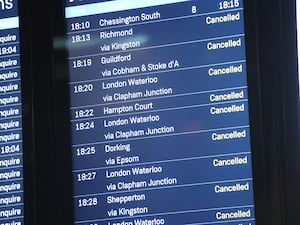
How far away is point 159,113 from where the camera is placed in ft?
7.08

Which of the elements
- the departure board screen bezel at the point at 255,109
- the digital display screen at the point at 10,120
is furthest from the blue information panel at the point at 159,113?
the digital display screen at the point at 10,120

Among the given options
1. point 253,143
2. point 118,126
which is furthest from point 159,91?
point 253,143

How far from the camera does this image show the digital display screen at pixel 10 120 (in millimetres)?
2234

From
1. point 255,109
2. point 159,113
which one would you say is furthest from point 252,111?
point 159,113

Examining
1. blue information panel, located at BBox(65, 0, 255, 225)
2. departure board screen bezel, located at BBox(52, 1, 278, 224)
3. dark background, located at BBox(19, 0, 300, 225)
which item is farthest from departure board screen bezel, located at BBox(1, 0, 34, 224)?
departure board screen bezel, located at BBox(52, 1, 278, 224)

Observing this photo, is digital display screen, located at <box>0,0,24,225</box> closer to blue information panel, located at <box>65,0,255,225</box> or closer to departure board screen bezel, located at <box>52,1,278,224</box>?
blue information panel, located at <box>65,0,255,225</box>

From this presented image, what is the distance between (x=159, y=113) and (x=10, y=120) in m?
0.40

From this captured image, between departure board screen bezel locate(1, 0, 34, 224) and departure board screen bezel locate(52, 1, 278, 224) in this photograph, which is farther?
departure board screen bezel locate(1, 0, 34, 224)

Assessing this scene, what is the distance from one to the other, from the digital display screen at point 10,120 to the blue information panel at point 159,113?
0.15 m

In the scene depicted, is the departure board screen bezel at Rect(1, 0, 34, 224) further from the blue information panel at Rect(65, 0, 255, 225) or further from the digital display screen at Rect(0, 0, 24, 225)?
the blue information panel at Rect(65, 0, 255, 225)

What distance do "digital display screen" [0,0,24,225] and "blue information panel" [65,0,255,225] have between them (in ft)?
0.49

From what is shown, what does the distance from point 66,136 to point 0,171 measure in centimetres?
20

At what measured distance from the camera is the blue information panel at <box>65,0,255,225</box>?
2.09 meters

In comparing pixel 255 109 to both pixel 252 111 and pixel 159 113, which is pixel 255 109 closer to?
pixel 252 111
